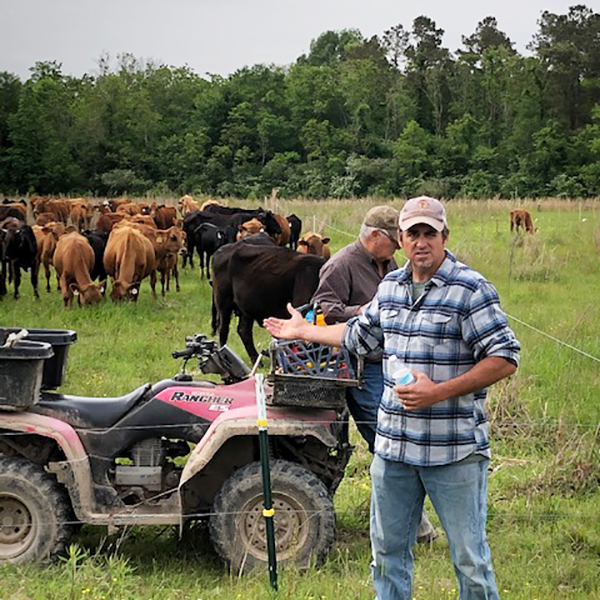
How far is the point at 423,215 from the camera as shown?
13.8 feet

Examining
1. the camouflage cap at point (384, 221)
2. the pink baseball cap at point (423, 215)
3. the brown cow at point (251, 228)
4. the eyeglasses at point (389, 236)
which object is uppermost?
the pink baseball cap at point (423, 215)

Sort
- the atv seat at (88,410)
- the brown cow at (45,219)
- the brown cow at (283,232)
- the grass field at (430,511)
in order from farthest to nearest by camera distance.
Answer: the brown cow at (45,219)
the brown cow at (283,232)
the atv seat at (88,410)
the grass field at (430,511)

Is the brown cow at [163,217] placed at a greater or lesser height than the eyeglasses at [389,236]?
lesser

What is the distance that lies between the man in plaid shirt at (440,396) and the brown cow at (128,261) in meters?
13.4

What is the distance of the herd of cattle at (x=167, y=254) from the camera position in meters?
12.5

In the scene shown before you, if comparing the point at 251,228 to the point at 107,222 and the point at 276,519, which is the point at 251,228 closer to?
the point at 107,222

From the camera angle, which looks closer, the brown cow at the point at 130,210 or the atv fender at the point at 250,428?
the atv fender at the point at 250,428

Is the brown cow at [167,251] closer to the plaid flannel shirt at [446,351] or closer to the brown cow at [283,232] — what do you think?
the brown cow at [283,232]

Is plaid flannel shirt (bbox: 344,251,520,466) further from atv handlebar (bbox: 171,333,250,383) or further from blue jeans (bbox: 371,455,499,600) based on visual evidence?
atv handlebar (bbox: 171,333,250,383)

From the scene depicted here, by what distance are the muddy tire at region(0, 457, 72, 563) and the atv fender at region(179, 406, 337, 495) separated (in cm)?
73

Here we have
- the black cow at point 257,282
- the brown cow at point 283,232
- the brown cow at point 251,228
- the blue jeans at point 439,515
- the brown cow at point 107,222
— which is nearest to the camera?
the blue jeans at point 439,515

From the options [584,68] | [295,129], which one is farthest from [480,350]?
[584,68]

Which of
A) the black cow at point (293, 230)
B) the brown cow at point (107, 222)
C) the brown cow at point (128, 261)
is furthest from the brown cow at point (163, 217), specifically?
the brown cow at point (128, 261)

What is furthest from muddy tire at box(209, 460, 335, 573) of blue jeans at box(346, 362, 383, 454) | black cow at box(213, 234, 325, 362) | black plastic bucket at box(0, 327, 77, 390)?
black cow at box(213, 234, 325, 362)
